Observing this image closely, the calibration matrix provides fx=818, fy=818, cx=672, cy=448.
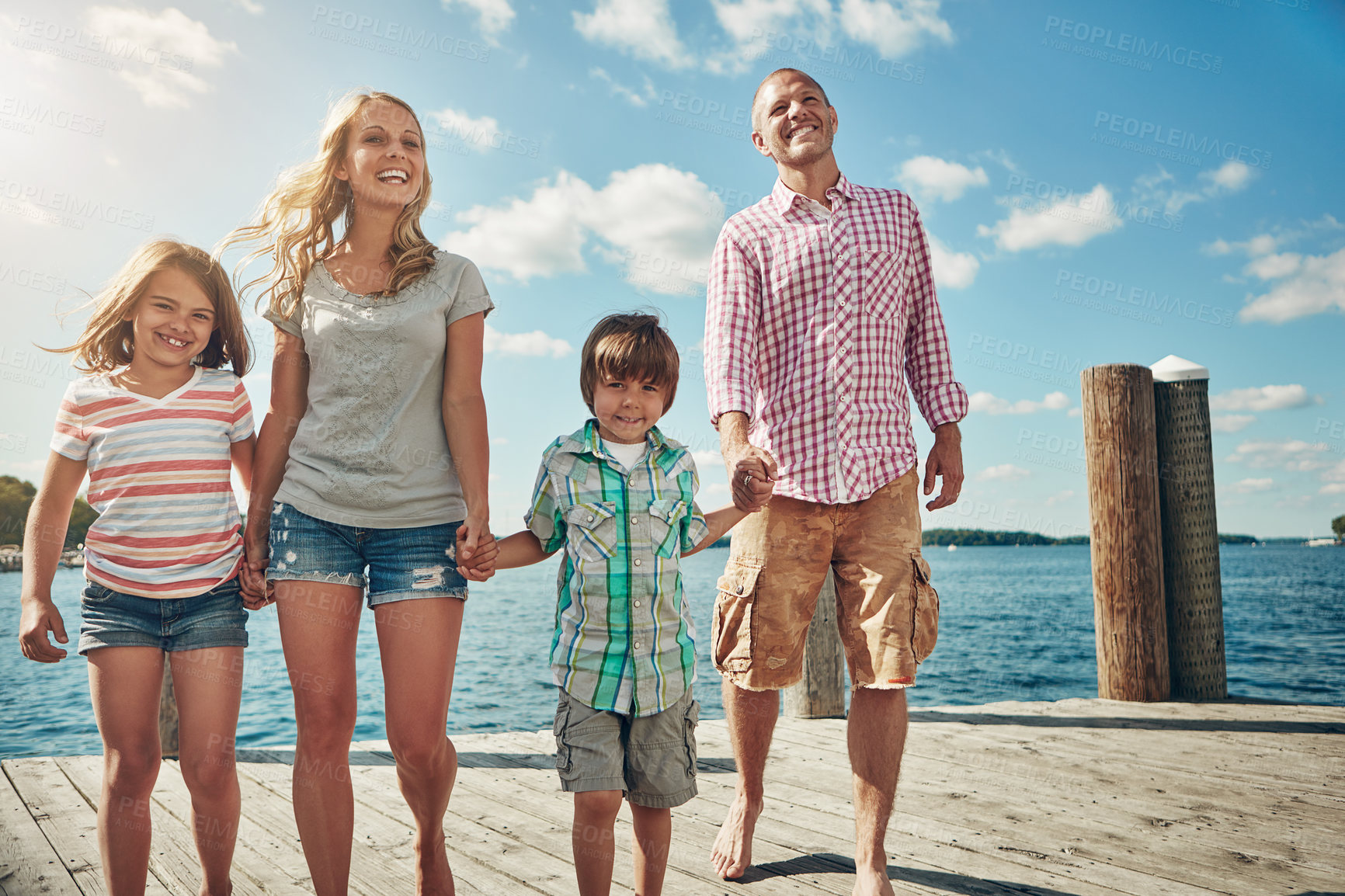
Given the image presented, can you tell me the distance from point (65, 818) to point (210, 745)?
1534 mm

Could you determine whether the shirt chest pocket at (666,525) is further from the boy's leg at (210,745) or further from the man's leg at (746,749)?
the boy's leg at (210,745)

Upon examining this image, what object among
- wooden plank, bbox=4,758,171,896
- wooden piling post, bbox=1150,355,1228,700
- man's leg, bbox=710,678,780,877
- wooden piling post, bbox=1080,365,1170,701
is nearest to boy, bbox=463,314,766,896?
man's leg, bbox=710,678,780,877

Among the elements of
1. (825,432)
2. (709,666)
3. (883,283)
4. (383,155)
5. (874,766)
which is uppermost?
(383,155)

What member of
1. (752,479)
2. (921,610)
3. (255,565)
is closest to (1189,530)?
(921,610)

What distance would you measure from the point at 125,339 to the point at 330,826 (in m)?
1.38

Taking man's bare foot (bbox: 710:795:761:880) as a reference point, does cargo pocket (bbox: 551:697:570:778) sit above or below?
above

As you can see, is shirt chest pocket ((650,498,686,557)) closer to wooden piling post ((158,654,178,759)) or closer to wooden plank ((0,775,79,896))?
wooden plank ((0,775,79,896))

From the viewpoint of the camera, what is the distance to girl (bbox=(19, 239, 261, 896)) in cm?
195

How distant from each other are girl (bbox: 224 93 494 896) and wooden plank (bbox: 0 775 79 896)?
1.06 metres

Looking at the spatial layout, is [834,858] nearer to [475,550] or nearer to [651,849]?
[651,849]

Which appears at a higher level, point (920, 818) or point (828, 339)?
point (828, 339)

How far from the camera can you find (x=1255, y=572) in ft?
210

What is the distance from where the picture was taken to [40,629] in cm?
195

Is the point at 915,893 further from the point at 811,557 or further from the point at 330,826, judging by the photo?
the point at 330,826
